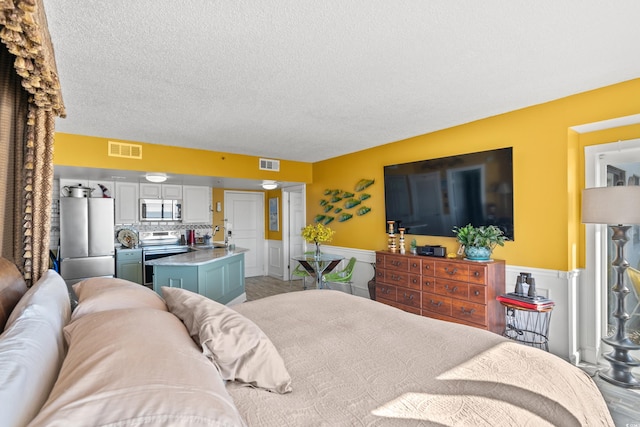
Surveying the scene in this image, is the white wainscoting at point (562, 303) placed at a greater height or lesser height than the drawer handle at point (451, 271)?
lesser

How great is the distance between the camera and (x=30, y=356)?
2.68 ft

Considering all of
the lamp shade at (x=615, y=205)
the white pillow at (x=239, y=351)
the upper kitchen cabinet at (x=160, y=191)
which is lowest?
the white pillow at (x=239, y=351)

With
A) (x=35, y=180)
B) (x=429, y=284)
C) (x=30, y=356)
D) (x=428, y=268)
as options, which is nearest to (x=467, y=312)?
(x=429, y=284)

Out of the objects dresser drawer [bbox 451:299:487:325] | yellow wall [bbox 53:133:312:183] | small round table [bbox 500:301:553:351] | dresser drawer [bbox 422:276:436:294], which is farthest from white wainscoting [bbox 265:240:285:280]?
small round table [bbox 500:301:553:351]

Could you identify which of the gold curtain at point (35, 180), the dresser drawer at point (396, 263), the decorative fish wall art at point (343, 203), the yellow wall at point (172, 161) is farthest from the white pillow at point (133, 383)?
the decorative fish wall art at point (343, 203)

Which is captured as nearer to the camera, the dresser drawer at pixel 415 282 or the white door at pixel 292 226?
the dresser drawer at pixel 415 282

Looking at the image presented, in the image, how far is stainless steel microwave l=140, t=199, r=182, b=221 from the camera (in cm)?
601

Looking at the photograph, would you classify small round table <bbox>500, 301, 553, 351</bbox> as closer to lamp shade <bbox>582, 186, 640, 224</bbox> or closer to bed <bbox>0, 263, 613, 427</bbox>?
lamp shade <bbox>582, 186, 640, 224</bbox>

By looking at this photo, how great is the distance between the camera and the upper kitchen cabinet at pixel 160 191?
599 centimetres

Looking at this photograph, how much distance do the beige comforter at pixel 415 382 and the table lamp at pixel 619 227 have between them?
1.60m

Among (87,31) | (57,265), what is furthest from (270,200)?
(87,31)

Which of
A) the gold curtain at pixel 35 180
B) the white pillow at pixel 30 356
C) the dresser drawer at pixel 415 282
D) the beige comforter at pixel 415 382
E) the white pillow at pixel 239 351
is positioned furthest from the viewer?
the dresser drawer at pixel 415 282

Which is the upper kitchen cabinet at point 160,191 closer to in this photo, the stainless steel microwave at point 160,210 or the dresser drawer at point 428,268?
the stainless steel microwave at point 160,210

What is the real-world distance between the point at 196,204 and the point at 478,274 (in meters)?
5.44
